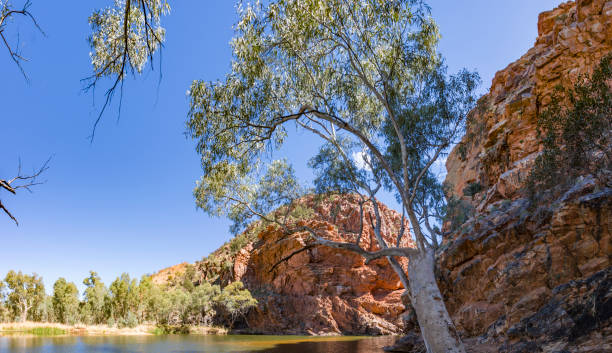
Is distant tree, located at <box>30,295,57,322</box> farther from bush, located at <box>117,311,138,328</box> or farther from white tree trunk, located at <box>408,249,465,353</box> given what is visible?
→ white tree trunk, located at <box>408,249,465,353</box>

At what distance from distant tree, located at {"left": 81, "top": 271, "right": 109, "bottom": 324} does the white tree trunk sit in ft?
113

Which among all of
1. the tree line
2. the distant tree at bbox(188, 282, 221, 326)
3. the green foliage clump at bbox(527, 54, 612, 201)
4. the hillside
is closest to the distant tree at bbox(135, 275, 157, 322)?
the tree line

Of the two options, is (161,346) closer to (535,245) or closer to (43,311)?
(535,245)

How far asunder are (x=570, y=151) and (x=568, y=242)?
201cm

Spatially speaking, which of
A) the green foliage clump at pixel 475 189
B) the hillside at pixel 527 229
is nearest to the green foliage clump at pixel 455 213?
the hillside at pixel 527 229

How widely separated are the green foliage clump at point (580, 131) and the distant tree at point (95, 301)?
1437 inches

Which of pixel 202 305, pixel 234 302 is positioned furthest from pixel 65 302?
pixel 234 302

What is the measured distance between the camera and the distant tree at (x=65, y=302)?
33.7 m

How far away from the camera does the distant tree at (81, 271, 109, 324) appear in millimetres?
32875

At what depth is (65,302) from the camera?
33.6 m

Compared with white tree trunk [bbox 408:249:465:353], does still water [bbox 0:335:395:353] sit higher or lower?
lower

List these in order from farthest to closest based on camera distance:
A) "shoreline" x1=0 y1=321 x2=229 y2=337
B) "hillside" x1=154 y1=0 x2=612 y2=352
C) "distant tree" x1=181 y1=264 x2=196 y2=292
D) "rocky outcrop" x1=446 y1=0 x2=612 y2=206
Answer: "distant tree" x1=181 y1=264 x2=196 y2=292
"shoreline" x1=0 y1=321 x2=229 y2=337
"rocky outcrop" x1=446 y1=0 x2=612 y2=206
"hillside" x1=154 y1=0 x2=612 y2=352

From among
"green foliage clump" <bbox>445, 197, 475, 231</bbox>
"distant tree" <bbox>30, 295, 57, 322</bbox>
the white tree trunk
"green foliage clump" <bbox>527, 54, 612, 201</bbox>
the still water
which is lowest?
"distant tree" <bbox>30, 295, 57, 322</bbox>

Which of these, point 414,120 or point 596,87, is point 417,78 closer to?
point 414,120
